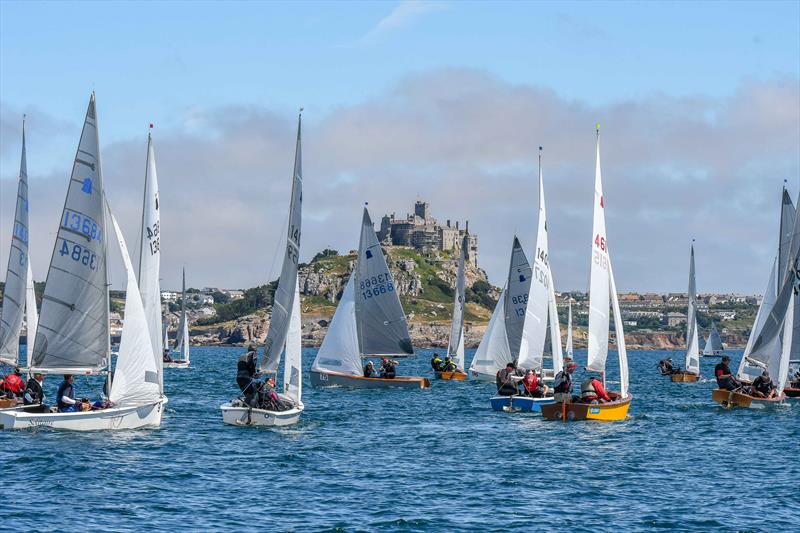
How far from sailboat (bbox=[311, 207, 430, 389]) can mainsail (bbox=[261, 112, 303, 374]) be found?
68.3 feet

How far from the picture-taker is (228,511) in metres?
25.1

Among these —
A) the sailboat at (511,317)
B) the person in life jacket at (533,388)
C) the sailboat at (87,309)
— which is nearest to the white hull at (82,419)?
the sailboat at (87,309)

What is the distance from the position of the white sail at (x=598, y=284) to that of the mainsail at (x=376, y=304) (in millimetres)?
19387

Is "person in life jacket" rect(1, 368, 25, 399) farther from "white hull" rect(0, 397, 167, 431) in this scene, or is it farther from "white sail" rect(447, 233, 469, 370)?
"white sail" rect(447, 233, 469, 370)

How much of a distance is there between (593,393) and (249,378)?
11.4m

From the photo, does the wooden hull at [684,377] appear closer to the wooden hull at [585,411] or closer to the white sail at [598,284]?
the white sail at [598,284]

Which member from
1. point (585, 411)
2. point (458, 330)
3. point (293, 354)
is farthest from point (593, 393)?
point (458, 330)

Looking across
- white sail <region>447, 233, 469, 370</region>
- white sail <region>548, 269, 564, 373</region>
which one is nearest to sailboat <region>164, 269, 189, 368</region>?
white sail <region>447, 233, 469, 370</region>

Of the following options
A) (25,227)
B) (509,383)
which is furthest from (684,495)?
(25,227)

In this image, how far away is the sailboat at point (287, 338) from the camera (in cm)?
3803

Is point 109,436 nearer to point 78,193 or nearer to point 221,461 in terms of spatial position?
point 221,461

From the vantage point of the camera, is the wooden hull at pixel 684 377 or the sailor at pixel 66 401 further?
the wooden hull at pixel 684 377

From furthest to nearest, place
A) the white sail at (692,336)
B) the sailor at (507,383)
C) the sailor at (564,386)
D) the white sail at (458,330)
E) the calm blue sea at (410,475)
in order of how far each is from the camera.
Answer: the white sail at (692,336), the white sail at (458,330), the sailor at (507,383), the sailor at (564,386), the calm blue sea at (410,475)

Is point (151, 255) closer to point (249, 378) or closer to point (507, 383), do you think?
point (249, 378)
